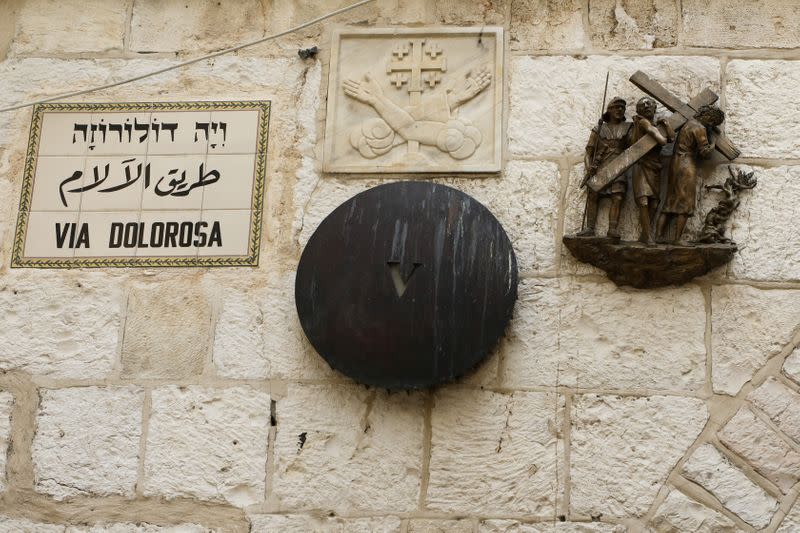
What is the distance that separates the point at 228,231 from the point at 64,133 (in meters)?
0.81

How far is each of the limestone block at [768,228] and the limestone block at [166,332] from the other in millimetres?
1935

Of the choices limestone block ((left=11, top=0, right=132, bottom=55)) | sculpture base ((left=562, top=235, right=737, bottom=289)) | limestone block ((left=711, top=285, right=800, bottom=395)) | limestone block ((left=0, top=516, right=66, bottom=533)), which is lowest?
limestone block ((left=0, top=516, right=66, bottom=533))

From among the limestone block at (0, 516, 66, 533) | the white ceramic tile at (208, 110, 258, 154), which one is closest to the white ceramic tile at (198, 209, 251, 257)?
the white ceramic tile at (208, 110, 258, 154)

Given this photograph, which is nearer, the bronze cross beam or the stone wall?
the stone wall

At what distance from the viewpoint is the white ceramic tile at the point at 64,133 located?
4.15 meters

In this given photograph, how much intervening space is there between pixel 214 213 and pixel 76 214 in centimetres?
54

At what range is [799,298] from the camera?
3717 mm

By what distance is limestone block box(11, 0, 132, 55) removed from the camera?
4.33 metres

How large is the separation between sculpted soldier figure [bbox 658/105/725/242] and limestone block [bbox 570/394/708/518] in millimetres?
622

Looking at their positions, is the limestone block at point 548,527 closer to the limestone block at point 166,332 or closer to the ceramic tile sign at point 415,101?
the limestone block at point 166,332

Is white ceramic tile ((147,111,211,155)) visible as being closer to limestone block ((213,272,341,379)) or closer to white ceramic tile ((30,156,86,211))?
white ceramic tile ((30,156,86,211))

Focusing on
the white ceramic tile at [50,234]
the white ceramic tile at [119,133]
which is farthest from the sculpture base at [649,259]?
the white ceramic tile at [50,234]

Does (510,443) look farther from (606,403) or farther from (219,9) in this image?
(219,9)

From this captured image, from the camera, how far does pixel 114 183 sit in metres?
4.08
